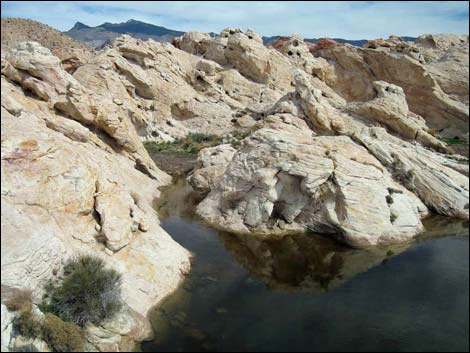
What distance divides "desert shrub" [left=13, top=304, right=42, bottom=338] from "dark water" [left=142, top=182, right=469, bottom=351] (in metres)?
3.68

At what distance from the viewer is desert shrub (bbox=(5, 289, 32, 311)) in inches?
494

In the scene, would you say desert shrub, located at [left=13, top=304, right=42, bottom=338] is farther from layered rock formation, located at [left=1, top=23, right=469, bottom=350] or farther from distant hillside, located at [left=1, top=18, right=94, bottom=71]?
distant hillside, located at [left=1, top=18, right=94, bottom=71]

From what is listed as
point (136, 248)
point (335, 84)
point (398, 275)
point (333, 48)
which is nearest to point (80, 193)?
point (136, 248)

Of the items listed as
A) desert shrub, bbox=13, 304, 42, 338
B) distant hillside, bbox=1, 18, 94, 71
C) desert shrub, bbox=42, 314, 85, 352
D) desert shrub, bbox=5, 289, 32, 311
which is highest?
distant hillside, bbox=1, 18, 94, 71

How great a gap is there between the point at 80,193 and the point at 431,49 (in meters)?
96.1

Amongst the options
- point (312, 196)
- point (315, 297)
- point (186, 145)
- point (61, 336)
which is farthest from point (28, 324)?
point (186, 145)

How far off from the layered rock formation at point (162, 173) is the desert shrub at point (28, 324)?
1063mm

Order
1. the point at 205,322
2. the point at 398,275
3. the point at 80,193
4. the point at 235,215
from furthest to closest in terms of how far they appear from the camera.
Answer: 1. the point at 235,215
2. the point at 398,275
3. the point at 80,193
4. the point at 205,322

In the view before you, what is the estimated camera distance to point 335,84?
81.3m

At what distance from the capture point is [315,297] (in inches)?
Answer: 740

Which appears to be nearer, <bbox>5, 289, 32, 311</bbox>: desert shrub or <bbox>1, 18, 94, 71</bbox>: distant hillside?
<bbox>5, 289, 32, 311</bbox>: desert shrub

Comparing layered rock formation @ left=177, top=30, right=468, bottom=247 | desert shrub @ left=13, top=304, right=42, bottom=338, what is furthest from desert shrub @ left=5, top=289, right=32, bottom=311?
layered rock formation @ left=177, top=30, right=468, bottom=247

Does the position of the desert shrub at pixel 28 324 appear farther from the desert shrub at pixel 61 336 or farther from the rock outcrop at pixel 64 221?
the rock outcrop at pixel 64 221

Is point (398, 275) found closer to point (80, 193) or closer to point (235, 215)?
point (235, 215)
